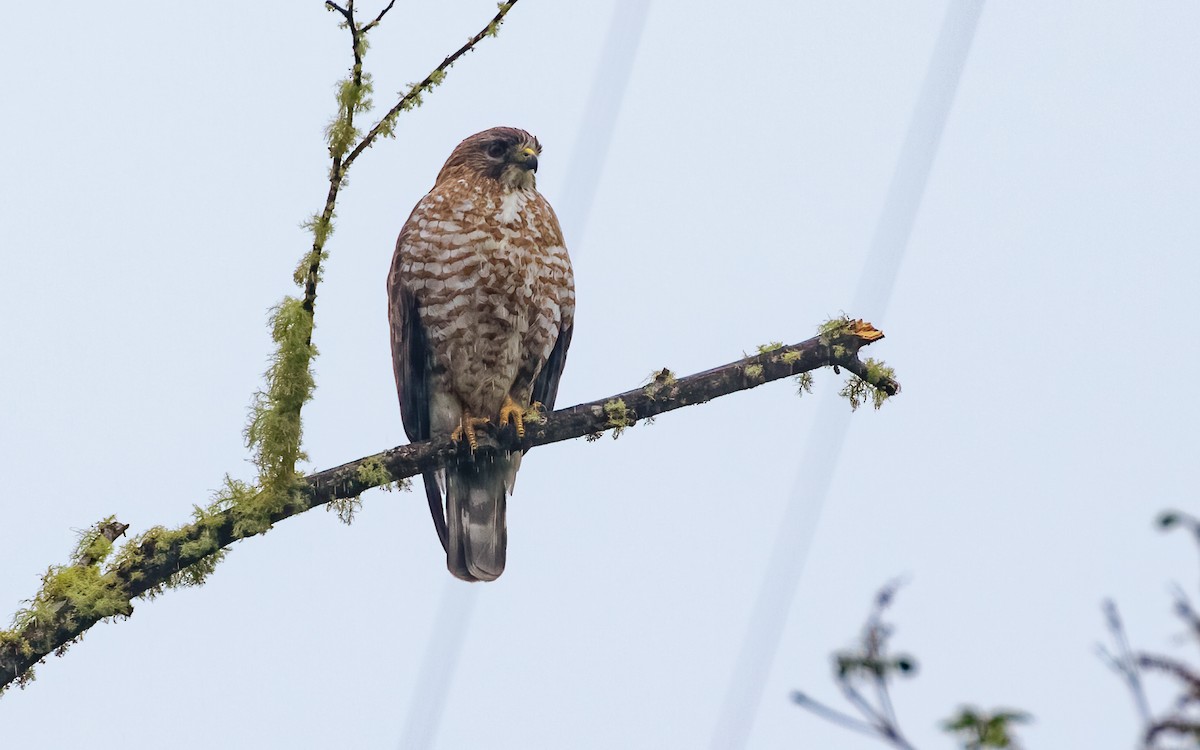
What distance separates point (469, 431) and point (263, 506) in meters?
1.17

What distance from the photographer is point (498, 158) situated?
598 centimetres

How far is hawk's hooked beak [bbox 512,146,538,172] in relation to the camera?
5941 millimetres

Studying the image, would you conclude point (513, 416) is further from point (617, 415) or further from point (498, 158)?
point (498, 158)

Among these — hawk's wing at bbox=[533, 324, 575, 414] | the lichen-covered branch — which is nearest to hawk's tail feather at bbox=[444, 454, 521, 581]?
hawk's wing at bbox=[533, 324, 575, 414]

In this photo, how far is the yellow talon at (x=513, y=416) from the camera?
514 cm

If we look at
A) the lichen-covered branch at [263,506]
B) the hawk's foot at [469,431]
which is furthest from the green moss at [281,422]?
the hawk's foot at [469,431]

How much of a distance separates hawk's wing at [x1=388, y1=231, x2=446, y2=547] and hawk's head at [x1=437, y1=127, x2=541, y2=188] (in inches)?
17.3

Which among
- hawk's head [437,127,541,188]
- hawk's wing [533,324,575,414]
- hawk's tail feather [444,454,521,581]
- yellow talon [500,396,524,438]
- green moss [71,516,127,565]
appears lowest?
green moss [71,516,127,565]

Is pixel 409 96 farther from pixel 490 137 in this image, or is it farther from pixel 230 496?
pixel 490 137

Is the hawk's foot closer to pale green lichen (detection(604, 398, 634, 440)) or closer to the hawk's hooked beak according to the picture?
pale green lichen (detection(604, 398, 634, 440))

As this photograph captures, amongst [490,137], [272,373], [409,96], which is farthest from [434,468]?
[490,137]

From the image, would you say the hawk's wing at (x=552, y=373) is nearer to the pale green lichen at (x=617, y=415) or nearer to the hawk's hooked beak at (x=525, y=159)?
the hawk's hooked beak at (x=525, y=159)

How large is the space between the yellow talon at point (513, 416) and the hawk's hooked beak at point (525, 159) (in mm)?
1066

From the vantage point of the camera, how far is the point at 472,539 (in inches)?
227
